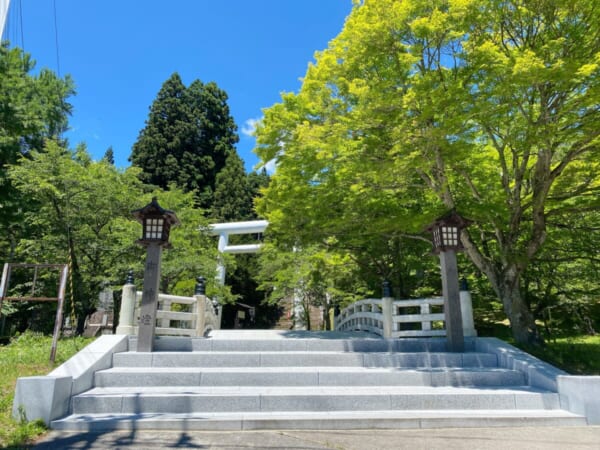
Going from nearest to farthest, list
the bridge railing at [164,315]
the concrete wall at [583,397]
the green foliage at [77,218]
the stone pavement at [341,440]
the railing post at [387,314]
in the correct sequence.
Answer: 1. the stone pavement at [341,440]
2. the concrete wall at [583,397]
3. the bridge railing at [164,315]
4. the railing post at [387,314]
5. the green foliage at [77,218]

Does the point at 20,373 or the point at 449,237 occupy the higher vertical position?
the point at 449,237

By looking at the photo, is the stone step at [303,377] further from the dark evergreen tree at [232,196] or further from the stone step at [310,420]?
the dark evergreen tree at [232,196]

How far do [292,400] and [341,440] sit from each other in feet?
3.23

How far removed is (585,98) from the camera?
5.95 metres

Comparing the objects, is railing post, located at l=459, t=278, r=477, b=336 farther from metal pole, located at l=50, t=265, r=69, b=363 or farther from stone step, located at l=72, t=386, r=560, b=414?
metal pole, located at l=50, t=265, r=69, b=363

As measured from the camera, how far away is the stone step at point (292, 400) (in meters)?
4.87

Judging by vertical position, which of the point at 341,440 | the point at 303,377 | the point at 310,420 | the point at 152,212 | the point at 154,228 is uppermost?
the point at 152,212

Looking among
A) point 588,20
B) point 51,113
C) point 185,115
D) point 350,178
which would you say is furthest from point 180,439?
point 185,115

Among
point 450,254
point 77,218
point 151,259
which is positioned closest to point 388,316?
point 450,254

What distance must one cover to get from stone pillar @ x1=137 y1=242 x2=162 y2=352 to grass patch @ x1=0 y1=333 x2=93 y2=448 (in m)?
1.40

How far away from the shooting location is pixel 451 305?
24.3ft

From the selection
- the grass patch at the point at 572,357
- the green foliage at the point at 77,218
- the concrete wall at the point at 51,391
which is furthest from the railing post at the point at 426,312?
the green foliage at the point at 77,218

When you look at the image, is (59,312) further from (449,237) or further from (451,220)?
(451,220)

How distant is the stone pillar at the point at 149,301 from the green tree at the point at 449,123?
355cm
